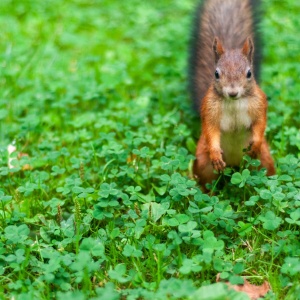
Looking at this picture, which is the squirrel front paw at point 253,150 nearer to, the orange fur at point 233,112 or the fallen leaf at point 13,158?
the orange fur at point 233,112

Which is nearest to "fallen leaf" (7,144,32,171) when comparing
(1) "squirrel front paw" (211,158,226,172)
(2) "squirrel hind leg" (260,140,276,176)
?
(1) "squirrel front paw" (211,158,226,172)

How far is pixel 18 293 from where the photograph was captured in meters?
2.33

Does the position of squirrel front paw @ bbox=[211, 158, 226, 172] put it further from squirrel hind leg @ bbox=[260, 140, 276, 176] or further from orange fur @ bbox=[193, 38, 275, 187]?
squirrel hind leg @ bbox=[260, 140, 276, 176]

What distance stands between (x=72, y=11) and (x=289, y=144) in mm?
2552

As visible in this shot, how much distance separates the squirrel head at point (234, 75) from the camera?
107 inches

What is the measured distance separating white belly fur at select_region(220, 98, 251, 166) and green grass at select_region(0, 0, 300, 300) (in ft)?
0.28

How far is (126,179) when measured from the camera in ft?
9.93

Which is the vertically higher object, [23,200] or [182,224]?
[182,224]

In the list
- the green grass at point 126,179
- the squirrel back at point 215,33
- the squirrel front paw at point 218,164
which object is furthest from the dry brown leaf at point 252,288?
the squirrel back at point 215,33

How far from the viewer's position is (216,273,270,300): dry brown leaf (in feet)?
7.71

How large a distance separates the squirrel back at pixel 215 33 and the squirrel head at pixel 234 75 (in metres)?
0.42

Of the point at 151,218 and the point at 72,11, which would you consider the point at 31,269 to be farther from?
the point at 72,11

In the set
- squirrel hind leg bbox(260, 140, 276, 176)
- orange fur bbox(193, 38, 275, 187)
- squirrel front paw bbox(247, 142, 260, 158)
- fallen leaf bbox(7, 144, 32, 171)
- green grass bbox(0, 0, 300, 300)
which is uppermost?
Answer: orange fur bbox(193, 38, 275, 187)

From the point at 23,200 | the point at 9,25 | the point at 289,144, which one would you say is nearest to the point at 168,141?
the point at 289,144
